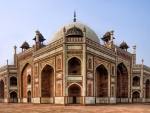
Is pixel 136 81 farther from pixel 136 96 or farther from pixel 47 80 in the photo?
pixel 47 80

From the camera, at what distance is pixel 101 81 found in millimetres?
23516

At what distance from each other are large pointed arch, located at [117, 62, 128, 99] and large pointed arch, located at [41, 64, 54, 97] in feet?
42.8

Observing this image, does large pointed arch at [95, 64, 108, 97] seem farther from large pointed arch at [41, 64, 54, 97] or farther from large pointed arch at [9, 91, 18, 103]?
large pointed arch at [9, 91, 18, 103]

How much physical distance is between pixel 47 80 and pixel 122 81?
48.6 feet

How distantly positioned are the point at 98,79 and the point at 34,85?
34.7 ft

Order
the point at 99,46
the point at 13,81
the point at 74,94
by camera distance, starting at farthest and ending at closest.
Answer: the point at 13,81
the point at 99,46
the point at 74,94

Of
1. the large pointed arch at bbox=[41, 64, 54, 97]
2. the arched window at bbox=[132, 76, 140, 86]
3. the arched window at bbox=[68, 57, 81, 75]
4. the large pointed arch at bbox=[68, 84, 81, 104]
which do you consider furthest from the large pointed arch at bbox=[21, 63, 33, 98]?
the arched window at bbox=[132, 76, 140, 86]

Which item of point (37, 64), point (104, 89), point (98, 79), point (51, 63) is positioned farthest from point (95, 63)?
point (37, 64)

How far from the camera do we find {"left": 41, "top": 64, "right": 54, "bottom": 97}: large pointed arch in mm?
Answer: 23281

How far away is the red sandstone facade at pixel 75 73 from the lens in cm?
1942

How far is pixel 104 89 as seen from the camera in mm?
23078

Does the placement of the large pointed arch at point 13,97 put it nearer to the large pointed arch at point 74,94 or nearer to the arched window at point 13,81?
the arched window at point 13,81

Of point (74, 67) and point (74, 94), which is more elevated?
point (74, 67)

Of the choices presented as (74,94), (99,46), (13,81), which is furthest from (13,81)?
(99,46)
